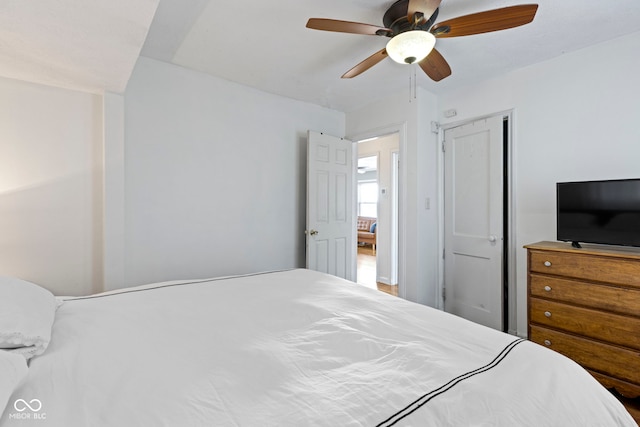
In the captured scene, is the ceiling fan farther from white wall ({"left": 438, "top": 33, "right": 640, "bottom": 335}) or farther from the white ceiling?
white wall ({"left": 438, "top": 33, "right": 640, "bottom": 335})

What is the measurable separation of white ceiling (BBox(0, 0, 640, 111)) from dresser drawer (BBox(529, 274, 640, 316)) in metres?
1.76

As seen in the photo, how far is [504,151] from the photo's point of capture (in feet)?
8.99

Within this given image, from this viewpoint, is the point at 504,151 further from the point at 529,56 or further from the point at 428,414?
the point at 428,414

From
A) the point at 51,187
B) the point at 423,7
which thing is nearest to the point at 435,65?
the point at 423,7

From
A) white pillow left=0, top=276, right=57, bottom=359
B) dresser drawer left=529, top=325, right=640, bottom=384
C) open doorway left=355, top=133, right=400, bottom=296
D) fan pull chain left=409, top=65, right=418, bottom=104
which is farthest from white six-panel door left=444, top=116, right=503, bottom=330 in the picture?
white pillow left=0, top=276, right=57, bottom=359

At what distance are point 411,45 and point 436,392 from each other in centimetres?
173

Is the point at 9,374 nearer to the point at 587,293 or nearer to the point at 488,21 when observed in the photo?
the point at 488,21

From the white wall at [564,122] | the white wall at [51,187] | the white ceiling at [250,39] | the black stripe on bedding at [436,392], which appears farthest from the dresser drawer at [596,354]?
the white wall at [51,187]

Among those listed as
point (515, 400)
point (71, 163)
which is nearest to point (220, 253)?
point (71, 163)

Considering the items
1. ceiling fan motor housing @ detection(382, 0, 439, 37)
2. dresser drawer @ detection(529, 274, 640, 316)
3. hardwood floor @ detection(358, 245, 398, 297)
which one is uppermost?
ceiling fan motor housing @ detection(382, 0, 439, 37)

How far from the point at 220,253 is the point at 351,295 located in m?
1.69

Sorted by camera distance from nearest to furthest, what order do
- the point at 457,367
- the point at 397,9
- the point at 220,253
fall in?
the point at 457,367
the point at 397,9
the point at 220,253

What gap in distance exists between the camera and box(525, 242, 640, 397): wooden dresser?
1.69 metres

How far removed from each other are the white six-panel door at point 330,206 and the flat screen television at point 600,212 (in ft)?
6.92
